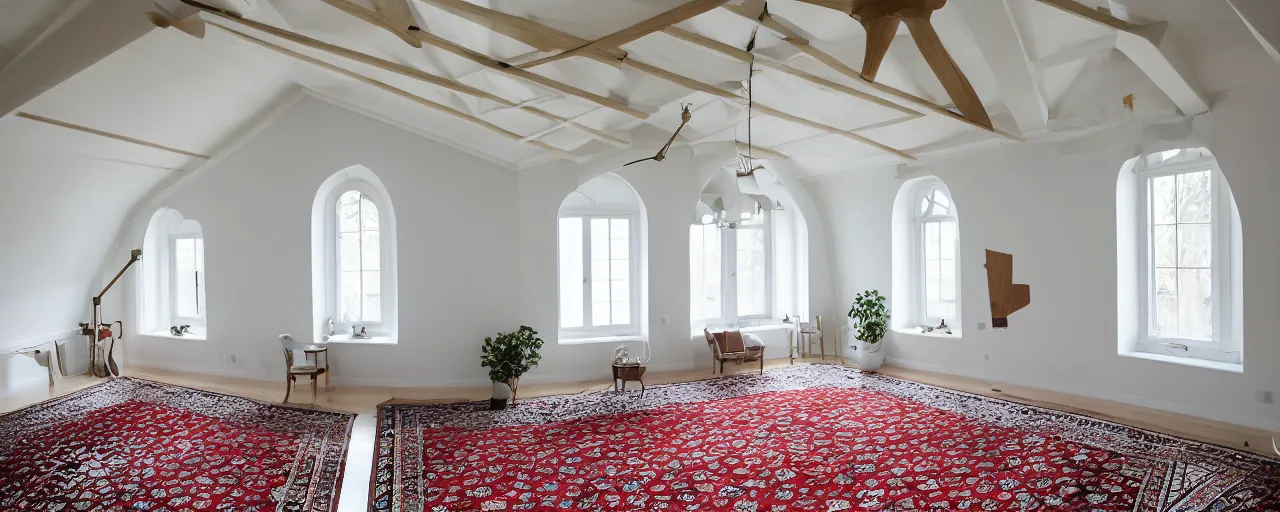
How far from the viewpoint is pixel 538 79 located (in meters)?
5.11

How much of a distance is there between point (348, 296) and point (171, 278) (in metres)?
3.25

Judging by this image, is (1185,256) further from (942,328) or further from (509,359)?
(509,359)

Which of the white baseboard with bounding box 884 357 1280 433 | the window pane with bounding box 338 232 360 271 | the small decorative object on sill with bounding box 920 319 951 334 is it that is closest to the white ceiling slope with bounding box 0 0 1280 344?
the window pane with bounding box 338 232 360 271

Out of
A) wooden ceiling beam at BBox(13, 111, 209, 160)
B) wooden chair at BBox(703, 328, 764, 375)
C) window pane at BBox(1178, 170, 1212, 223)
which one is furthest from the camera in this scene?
wooden chair at BBox(703, 328, 764, 375)

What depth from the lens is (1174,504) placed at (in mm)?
3941

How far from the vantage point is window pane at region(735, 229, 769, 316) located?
31.1 ft

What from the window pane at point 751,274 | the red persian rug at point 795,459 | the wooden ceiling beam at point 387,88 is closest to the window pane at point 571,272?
the wooden ceiling beam at point 387,88

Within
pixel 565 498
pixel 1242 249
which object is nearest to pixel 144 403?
pixel 565 498

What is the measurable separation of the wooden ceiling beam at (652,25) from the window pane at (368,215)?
5083 mm

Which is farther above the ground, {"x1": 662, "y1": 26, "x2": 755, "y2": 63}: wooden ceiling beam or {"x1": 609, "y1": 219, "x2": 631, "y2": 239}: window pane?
{"x1": 662, "y1": 26, "x2": 755, "y2": 63}: wooden ceiling beam

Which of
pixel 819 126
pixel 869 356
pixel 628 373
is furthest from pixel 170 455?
pixel 869 356

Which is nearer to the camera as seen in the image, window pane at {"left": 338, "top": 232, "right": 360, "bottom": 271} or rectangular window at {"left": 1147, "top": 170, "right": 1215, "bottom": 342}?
rectangular window at {"left": 1147, "top": 170, "right": 1215, "bottom": 342}

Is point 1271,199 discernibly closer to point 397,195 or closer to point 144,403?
point 397,195

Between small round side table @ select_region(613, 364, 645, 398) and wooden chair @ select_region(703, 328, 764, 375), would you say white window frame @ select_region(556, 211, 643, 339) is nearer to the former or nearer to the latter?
wooden chair @ select_region(703, 328, 764, 375)
